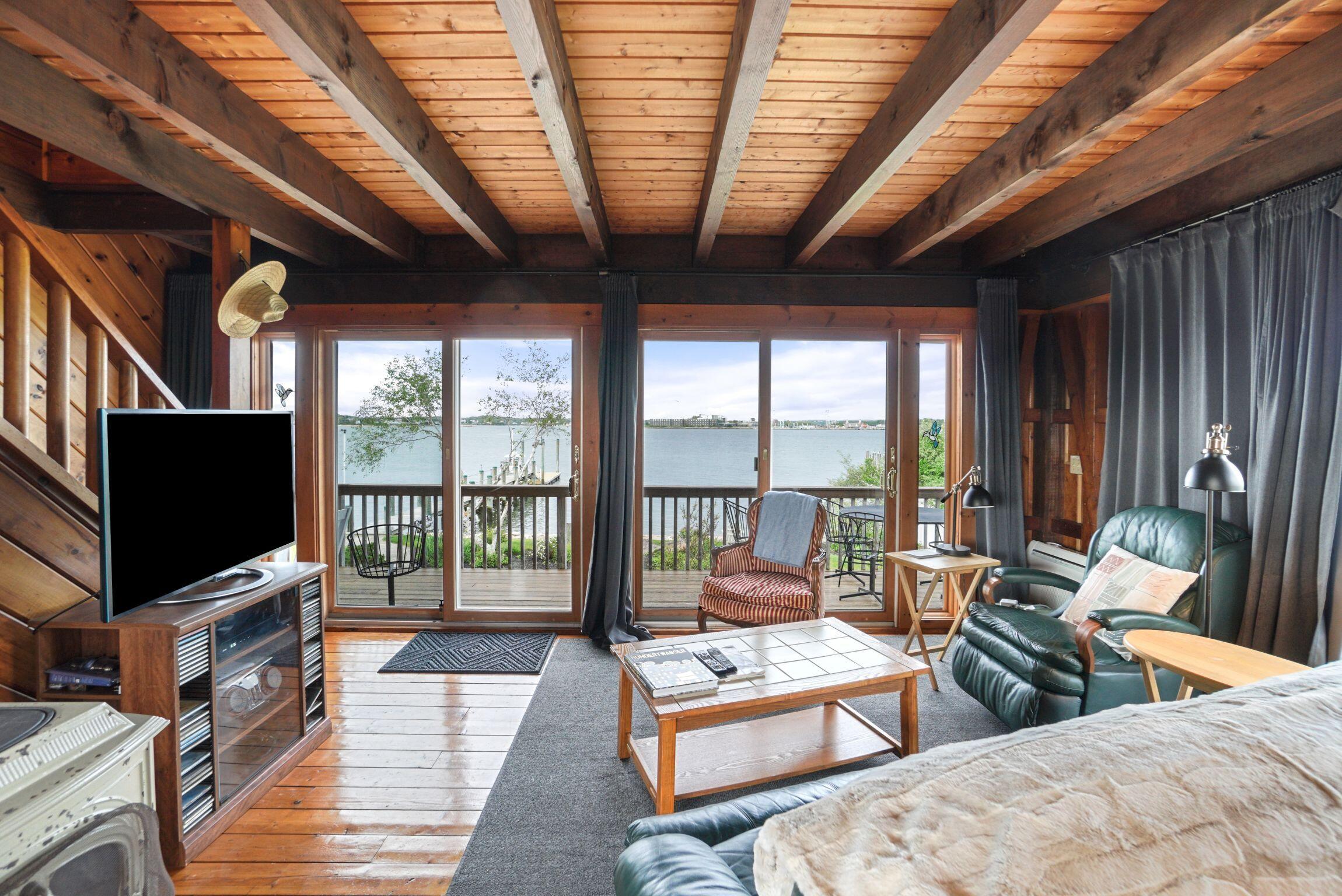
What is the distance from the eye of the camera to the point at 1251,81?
2018mm

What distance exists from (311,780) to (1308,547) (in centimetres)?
406

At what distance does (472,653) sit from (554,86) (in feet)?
10.2

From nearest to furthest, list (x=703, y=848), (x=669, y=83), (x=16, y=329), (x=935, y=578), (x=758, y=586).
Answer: (x=703, y=848), (x=669, y=83), (x=16, y=329), (x=935, y=578), (x=758, y=586)

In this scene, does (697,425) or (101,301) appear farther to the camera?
(697,425)

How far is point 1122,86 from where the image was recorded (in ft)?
6.09

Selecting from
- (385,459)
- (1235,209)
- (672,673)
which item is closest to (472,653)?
(385,459)

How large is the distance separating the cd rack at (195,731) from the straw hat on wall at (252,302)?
1469 millimetres

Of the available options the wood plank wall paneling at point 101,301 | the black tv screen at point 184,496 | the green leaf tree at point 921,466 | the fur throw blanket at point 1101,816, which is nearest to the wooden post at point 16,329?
the wood plank wall paneling at point 101,301

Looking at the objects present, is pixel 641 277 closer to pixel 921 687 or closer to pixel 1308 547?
pixel 921 687

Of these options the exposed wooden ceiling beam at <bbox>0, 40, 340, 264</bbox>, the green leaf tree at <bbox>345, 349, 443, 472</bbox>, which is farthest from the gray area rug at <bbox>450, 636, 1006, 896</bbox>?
the exposed wooden ceiling beam at <bbox>0, 40, 340, 264</bbox>

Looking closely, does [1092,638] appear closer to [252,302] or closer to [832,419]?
[832,419]

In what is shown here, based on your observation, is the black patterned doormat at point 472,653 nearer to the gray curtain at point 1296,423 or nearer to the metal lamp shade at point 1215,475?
the metal lamp shade at point 1215,475

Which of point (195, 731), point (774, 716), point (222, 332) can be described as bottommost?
point (774, 716)

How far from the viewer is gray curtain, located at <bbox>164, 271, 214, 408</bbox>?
152 inches
